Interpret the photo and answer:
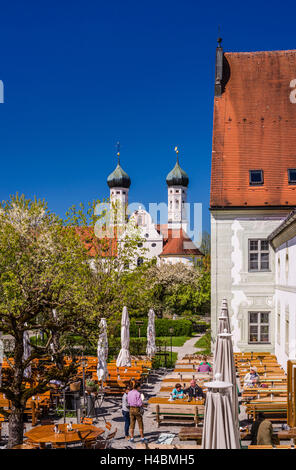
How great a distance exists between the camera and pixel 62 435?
11930 mm

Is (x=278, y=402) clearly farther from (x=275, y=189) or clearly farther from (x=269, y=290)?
(x=275, y=189)

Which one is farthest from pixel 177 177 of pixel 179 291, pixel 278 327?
pixel 278 327

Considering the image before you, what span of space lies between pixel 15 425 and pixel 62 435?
115 centimetres

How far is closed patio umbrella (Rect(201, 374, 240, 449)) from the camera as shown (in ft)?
19.6

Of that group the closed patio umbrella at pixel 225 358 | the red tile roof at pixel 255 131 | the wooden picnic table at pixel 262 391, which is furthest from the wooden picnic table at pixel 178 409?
the red tile roof at pixel 255 131

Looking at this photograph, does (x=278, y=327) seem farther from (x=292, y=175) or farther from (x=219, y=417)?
(x=219, y=417)

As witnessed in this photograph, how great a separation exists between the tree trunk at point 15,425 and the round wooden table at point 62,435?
253 millimetres

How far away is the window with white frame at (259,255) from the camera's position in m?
26.8

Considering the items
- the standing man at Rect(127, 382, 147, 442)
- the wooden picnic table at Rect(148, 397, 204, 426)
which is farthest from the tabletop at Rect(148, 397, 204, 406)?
the standing man at Rect(127, 382, 147, 442)

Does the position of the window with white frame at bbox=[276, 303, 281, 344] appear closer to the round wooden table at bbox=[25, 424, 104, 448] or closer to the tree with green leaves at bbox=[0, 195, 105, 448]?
the tree with green leaves at bbox=[0, 195, 105, 448]

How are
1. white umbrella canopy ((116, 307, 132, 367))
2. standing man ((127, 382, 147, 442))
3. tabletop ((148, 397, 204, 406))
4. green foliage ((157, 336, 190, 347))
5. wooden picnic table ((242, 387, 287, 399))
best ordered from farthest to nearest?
green foliage ((157, 336, 190, 347)), white umbrella canopy ((116, 307, 132, 367)), wooden picnic table ((242, 387, 287, 399)), tabletop ((148, 397, 204, 406)), standing man ((127, 382, 147, 442))

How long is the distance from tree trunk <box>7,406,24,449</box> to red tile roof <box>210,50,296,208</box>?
54.1ft

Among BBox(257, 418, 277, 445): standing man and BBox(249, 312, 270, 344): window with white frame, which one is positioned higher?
BBox(249, 312, 270, 344): window with white frame
